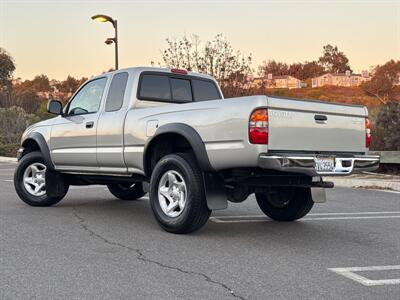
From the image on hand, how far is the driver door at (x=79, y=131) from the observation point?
7.41 metres

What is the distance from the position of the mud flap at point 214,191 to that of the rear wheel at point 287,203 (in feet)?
3.80

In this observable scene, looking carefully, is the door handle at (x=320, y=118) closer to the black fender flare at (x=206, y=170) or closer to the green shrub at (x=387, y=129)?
the black fender flare at (x=206, y=170)

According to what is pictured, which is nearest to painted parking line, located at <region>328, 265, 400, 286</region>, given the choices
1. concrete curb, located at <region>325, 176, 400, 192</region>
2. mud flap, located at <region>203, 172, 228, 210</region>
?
mud flap, located at <region>203, 172, 228, 210</region>

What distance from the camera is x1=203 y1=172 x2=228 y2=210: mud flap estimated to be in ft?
18.8

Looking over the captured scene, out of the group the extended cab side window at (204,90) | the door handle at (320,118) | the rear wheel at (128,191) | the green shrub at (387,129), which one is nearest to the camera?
the door handle at (320,118)

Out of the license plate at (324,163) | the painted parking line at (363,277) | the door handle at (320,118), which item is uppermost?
the door handle at (320,118)

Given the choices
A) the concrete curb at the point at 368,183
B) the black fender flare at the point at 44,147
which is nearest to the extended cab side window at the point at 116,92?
the black fender flare at the point at 44,147

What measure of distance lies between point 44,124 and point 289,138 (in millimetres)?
4486

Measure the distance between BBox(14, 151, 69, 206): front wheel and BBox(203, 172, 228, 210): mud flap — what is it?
331 cm

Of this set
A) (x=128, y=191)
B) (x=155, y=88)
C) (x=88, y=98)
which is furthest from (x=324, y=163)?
(x=128, y=191)

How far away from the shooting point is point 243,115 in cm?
527

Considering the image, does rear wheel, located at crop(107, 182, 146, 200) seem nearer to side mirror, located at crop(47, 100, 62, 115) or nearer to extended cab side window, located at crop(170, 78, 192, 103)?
side mirror, located at crop(47, 100, 62, 115)

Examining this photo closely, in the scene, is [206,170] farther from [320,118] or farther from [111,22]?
[111,22]

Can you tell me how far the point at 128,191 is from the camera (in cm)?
930
